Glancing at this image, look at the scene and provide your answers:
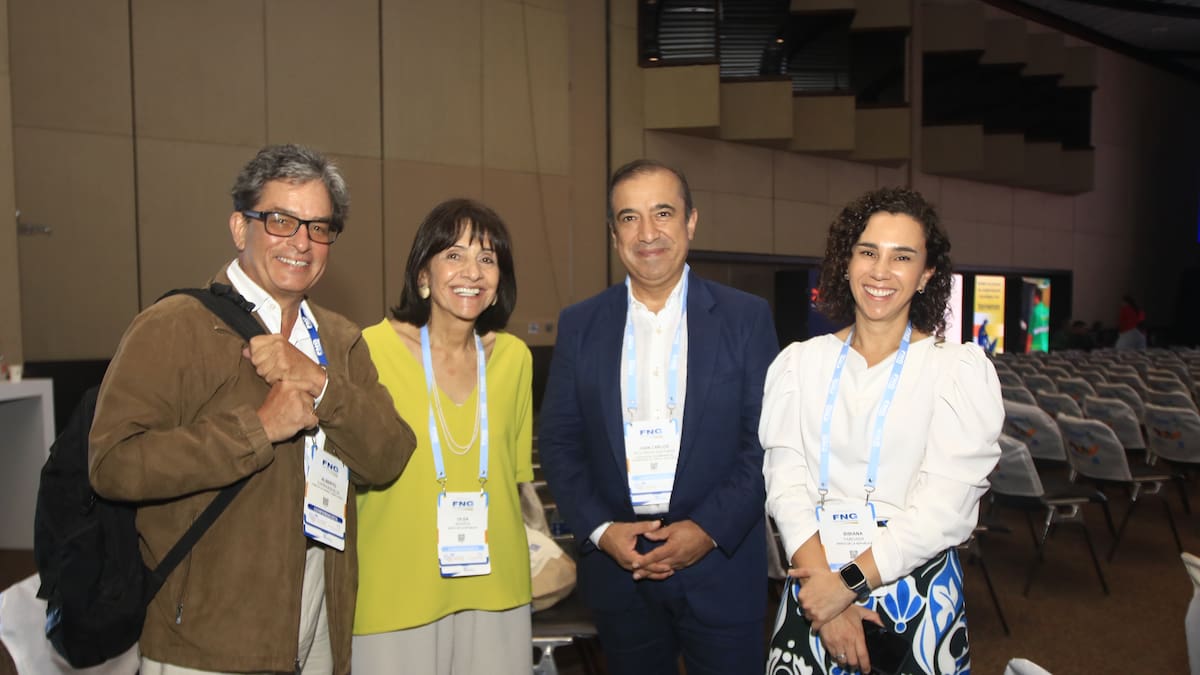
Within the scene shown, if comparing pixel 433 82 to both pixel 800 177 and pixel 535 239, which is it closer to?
pixel 535 239

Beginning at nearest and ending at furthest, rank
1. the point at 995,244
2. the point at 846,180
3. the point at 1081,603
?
the point at 1081,603 < the point at 846,180 < the point at 995,244

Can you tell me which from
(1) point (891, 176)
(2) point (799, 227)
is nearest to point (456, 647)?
(2) point (799, 227)

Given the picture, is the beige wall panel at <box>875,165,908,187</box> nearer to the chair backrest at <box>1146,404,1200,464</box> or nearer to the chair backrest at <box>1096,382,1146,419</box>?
the chair backrest at <box>1096,382,1146,419</box>

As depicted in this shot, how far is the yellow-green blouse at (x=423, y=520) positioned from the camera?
1.72 meters

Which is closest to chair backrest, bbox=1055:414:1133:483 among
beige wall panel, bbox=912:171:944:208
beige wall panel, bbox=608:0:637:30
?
beige wall panel, bbox=608:0:637:30

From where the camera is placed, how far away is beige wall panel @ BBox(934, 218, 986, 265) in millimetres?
13734

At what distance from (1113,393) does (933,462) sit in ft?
19.3

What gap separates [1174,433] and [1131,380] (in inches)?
89.6

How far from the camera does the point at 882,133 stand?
446 inches

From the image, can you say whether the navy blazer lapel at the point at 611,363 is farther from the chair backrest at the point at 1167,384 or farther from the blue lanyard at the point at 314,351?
the chair backrest at the point at 1167,384

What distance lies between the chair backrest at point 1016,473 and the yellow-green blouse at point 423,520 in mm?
3153

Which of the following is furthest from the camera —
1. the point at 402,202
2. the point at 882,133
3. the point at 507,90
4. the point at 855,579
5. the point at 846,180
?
the point at 846,180

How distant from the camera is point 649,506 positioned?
1.88m

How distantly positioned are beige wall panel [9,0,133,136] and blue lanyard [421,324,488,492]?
20.2ft
